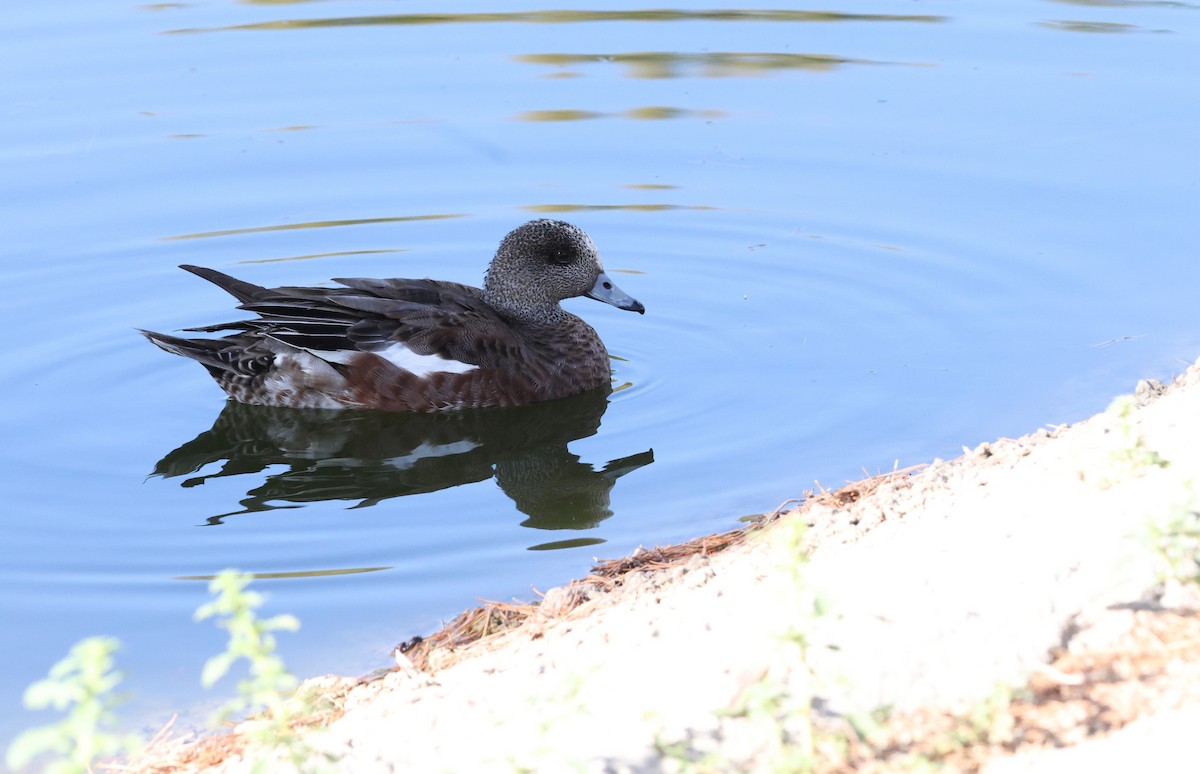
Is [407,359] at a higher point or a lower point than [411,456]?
higher

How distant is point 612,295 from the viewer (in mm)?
8844

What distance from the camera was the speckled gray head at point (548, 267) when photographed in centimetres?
889

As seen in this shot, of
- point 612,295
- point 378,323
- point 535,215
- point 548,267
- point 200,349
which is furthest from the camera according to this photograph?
point 535,215

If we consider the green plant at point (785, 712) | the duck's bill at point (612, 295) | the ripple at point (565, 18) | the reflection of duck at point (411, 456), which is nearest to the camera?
the green plant at point (785, 712)

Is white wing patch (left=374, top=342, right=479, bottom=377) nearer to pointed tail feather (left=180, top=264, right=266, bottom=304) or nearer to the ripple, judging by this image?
pointed tail feather (left=180, top=264, right=266, bottom=304)

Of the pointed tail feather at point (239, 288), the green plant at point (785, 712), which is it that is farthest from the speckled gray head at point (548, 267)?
the green plant at point (785, 712)

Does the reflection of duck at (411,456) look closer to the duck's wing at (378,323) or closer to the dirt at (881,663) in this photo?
the duck's wing at (378,323)

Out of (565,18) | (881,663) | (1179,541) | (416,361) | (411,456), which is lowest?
(411,456)

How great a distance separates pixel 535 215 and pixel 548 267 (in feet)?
4.61

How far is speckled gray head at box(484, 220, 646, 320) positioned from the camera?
889cm

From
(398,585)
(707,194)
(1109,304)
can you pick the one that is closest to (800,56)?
(707,194)

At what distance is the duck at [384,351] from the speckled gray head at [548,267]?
27 centimetres

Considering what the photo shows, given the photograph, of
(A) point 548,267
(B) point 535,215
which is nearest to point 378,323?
(A) point 548,267

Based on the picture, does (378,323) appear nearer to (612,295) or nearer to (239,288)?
(239,288)
